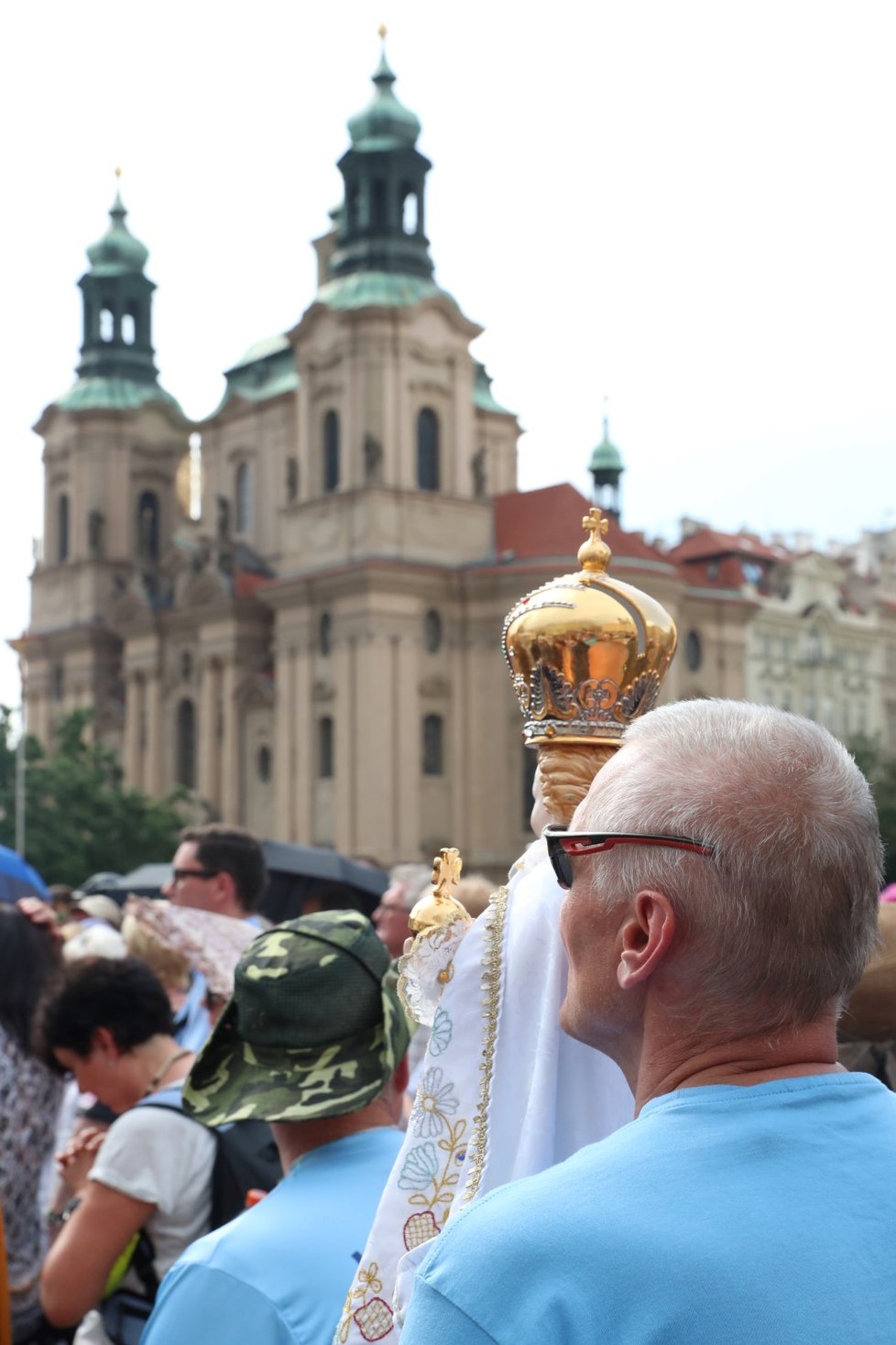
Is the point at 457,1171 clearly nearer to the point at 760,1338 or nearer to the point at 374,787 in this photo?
the point at 760,1338

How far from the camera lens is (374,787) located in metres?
43.9

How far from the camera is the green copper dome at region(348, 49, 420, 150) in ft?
160

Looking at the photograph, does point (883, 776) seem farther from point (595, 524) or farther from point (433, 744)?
point (595, 524)

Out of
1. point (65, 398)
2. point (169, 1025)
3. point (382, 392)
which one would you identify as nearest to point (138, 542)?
point (65, 398)

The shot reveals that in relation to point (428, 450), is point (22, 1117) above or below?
below

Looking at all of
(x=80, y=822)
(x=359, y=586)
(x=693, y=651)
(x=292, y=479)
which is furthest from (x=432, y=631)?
(x=80, y=822)

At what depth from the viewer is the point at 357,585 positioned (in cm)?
4475

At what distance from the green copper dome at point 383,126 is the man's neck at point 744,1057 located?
48744 mm

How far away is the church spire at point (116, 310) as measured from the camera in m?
59.1

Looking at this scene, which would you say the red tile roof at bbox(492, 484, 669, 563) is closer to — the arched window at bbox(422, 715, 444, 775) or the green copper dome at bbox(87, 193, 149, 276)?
the arched window at bbox(422, 715, 444, 775)

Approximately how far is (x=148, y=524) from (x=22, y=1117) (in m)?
54.1

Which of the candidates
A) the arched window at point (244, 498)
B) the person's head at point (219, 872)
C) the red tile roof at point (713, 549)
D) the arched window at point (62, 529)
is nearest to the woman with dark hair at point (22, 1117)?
the person's head at point (219, 872)

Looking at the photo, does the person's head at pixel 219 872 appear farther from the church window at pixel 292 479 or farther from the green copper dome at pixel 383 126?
the church window at pixel 292 479

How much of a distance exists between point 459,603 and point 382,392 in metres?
5.70
